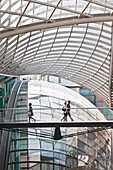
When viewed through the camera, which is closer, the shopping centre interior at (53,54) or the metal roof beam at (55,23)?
the metal roof beam at (55,23)

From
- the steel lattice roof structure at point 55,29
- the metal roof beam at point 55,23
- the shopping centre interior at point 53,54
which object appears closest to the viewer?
the metal roof beam at point 55,23

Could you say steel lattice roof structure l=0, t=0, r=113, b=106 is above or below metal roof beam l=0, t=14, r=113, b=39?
above

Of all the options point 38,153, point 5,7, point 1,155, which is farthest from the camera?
point 38,153

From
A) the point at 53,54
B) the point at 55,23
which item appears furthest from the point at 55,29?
the point at 53,54

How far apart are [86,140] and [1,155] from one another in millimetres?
16223

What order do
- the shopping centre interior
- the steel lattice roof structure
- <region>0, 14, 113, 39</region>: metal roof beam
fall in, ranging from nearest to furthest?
<region>0, 14, 113, 39</region>: metal roof beam < the steel lattice roof structure < the shopping centre interior

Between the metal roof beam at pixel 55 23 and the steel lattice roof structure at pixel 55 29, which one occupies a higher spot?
the steel lattice roof structure at pixel 55 29

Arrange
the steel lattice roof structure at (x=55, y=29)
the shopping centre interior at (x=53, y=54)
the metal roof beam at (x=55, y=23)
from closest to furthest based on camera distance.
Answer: the metal roof beam at (x=55, y=23) < the steel lattice roof structure at (x=55, y=29) < the shopping centre interior at (x=53, y=54)

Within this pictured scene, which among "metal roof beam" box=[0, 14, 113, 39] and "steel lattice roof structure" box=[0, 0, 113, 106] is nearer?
"metal roof beam" box=[0, 14, 113, 39]

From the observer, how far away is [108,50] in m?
43.4

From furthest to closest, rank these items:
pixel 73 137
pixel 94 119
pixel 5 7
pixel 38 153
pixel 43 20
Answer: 1. pixel 73 137
2. pixel 38 153
3. pixel 94 119
4. pixel 43 20
5. pixel 5 7

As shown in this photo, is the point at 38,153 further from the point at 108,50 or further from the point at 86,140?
the point at 108,50

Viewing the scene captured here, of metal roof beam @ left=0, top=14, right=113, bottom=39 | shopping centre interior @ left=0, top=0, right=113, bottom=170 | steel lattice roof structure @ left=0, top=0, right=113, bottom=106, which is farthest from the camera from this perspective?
shopping centre interior @ left=0, top=0, right=113, bottom=170

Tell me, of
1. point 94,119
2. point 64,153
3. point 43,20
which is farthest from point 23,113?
point 64,153
